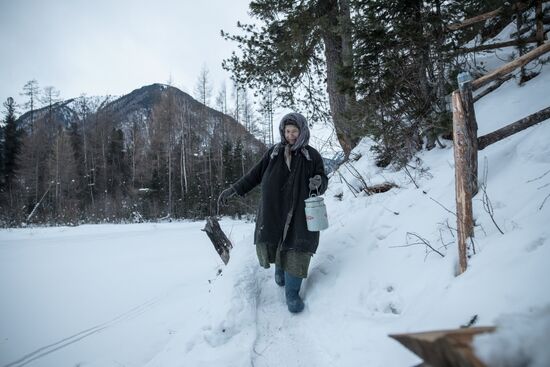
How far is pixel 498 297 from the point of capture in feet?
4.52

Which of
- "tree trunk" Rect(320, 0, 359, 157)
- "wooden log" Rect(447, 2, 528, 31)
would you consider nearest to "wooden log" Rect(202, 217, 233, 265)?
"tree trunk" Rect(320, 0, 359, 157)

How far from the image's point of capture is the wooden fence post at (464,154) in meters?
1.90

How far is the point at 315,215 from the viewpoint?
2.68 metres

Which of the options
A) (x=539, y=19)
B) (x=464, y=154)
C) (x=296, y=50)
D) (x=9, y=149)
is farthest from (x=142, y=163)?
(x=464, y=154)

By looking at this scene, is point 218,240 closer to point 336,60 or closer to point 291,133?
point 291,133

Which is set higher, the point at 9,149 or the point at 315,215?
the point at 9,149

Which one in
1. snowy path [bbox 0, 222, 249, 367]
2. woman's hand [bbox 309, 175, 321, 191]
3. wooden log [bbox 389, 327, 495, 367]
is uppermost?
woman's hand [bbox 309, 175, 321, 191]

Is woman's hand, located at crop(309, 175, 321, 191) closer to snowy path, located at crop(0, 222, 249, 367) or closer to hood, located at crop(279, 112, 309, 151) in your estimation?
hood, located at crop(279, 112, 309, 151)

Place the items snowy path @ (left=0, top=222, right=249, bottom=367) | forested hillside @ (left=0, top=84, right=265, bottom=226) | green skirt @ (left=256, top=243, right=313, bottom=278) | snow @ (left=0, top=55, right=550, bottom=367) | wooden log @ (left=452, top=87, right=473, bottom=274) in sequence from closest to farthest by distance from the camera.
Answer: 1. snow @ (left=0, top=55, right=550, bottom=367)
2. wooden log @ (left=452, top=87, right=473, bottom=274)
3. green skirt @ (left=256, top=243, right=313, bottom=278)
4. snowy path @ (left=0, top=222, right=249, bottom=367)
5. forested hillside @ (left=0, top=84, right=265, bottom=226)

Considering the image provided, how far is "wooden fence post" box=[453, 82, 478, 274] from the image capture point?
1.90m

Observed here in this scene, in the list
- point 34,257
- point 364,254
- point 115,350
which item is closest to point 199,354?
point 115,350

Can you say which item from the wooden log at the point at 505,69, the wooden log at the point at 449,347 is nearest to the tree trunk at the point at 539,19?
the wooden log at the point at 505,69

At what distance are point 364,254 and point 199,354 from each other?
1857 mm

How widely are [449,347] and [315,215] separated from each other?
2.04 metres
